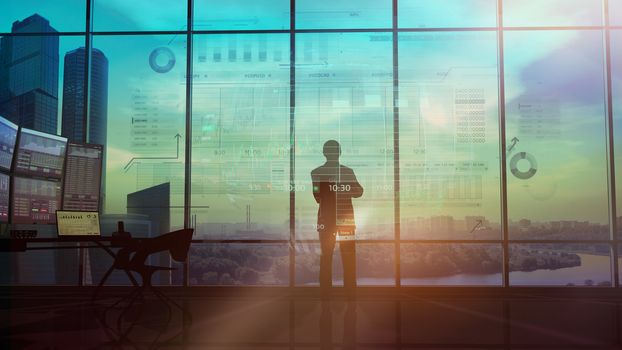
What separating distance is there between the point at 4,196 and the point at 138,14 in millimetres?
3414

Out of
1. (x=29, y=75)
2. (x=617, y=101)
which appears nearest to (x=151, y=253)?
(x=29, y=75)

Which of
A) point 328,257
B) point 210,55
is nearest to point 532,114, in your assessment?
point 328,257

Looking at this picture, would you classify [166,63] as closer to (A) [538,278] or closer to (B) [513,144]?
(B) [513,144]

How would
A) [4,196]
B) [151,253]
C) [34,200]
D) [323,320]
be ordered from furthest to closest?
[34,200]
[323,320]
[151,253]
[4,196]

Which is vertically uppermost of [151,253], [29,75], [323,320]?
[29,75]

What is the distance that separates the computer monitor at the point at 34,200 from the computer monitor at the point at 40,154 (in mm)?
83

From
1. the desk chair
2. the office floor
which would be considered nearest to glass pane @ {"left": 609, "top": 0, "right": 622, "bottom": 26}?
the office floor

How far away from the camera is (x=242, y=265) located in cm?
678

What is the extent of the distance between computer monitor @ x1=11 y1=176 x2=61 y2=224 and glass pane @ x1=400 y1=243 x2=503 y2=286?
3959mm

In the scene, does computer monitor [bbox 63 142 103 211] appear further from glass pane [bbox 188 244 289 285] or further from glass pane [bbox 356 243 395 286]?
glass pane [bbox 356 243 395 286]

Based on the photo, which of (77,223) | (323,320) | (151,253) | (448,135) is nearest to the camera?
(151,253)

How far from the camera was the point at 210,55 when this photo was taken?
7.04 meters

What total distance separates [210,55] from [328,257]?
9.86 ft

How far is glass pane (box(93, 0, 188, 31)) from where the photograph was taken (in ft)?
23.2
